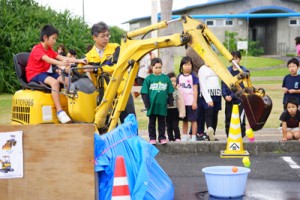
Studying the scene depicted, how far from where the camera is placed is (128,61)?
9.05 meters

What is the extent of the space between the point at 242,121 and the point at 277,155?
1482 mm

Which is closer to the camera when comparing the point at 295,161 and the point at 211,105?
the point at 295,161

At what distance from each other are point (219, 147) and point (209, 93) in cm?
100

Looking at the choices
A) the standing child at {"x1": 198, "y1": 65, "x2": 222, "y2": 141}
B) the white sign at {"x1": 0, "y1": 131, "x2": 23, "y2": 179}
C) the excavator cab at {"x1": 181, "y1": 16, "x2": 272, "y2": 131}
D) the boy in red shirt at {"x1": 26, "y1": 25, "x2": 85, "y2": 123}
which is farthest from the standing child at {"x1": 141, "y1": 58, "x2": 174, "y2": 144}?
the white sign at {"x1": 0, "y1": 131, "x2": 23, "y2": 179}

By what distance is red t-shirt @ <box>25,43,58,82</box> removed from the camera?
8.77m

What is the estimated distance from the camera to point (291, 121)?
11.7 m

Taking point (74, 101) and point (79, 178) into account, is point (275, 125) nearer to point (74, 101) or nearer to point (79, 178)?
point (74, 101)

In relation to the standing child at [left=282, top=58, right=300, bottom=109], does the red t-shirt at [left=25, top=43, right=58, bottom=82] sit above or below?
above

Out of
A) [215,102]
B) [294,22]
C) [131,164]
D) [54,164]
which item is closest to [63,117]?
[131,164]

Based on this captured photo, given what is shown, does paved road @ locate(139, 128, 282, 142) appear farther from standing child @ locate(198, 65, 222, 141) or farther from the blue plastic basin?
the blue plastic basin

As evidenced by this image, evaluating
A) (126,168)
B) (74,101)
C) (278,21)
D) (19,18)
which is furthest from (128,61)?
(278,21)

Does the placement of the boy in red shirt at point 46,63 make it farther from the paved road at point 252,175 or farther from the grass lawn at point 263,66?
the grass lawn at point 263,66

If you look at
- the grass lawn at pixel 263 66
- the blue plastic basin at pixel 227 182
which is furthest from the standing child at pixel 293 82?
the grass lawn at pixel 263 66

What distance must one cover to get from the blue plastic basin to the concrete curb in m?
3.43
